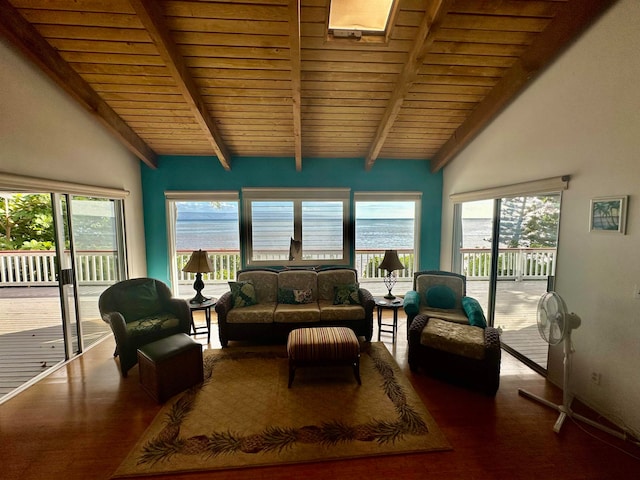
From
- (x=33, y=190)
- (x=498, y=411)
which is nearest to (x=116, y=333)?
(x=33, y=190)

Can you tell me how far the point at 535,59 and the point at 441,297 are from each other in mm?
2620

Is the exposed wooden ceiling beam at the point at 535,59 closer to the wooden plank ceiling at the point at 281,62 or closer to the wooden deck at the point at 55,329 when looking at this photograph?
the wooden plank ceiling at the point at 281,62

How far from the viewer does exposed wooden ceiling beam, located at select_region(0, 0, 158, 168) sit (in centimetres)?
230

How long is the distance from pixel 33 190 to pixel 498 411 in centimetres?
472

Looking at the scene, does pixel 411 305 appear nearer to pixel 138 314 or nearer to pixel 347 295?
pixel 347 295

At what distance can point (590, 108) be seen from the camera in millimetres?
2348

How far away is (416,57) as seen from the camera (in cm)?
260

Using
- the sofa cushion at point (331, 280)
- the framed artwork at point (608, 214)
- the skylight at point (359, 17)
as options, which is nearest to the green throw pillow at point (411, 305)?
the sofa cushion at point (331, 280)

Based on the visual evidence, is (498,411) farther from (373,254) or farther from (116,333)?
(116,333)

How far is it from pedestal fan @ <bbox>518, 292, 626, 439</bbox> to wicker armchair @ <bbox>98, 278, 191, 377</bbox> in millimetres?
3498

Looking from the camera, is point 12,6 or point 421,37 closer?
point 12,6

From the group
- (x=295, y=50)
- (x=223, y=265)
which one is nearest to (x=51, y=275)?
(x=223, y=265)

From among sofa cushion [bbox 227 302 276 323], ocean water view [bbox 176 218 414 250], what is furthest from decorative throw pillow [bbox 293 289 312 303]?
ocean water view [bbox 176 218 414 250]

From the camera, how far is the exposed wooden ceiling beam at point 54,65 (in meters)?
2.30
